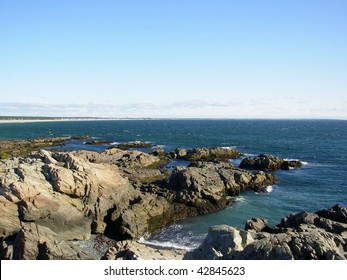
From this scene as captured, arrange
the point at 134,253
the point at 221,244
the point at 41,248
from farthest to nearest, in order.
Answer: the point at 41,248 → the point at 134,253 → the point at 221,244

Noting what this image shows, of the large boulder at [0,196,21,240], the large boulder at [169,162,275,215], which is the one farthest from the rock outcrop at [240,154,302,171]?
the large boulder at [0,196,21,240]

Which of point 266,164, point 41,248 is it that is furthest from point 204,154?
point 41,248

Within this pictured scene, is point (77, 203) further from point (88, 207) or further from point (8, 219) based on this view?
point (8, 219)

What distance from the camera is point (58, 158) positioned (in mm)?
38031

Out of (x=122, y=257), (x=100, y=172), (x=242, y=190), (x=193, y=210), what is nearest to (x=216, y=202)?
(x=193, y=210)

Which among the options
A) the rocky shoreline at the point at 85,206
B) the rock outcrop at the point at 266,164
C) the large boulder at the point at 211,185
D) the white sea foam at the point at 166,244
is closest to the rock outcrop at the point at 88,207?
the rocky shoreline at the point at 85,206

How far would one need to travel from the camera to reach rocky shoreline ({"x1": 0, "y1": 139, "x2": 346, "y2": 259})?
21688 mm

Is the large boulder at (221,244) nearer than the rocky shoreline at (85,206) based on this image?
Yes

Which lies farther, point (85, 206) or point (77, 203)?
point (85, 206)

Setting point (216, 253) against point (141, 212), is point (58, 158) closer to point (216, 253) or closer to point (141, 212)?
point (141, 212)

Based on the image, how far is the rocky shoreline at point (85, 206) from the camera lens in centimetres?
2169

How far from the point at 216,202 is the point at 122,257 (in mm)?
20709

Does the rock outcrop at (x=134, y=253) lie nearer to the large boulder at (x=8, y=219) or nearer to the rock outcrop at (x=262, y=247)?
the rock outcrop at (x=262, y=247)

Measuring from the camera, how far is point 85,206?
31.6 meters
